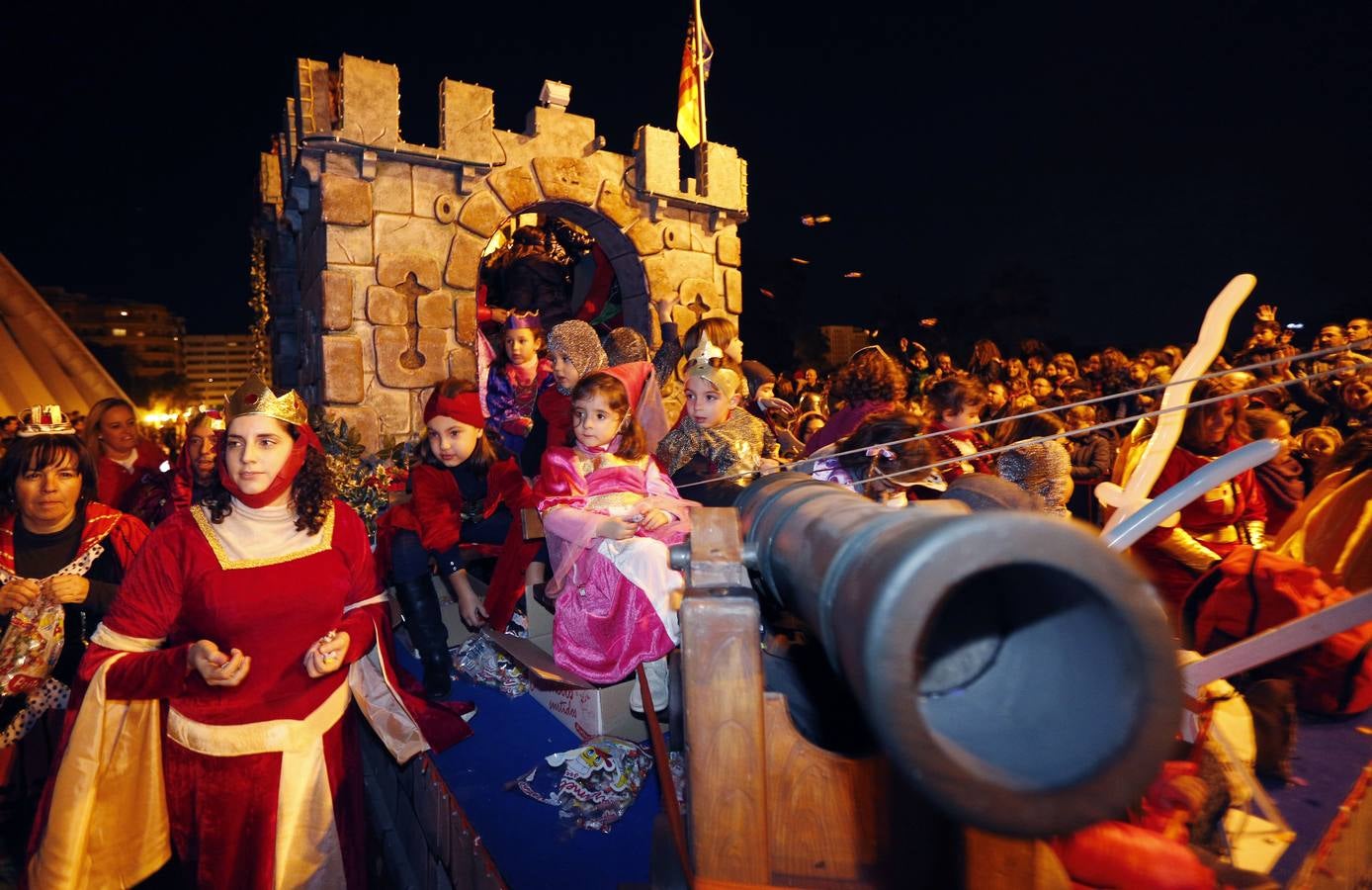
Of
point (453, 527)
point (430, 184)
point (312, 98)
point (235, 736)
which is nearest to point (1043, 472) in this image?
point (453, 527)

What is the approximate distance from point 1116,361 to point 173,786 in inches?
390

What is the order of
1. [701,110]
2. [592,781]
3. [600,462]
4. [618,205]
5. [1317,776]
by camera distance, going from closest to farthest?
[592,781] < [1317,776] < [600,462] < [618,205] < [701,110]

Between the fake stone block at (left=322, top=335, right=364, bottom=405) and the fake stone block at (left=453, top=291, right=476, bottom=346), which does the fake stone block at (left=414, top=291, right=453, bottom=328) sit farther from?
the fake stone block at (left=322, top=335, right=364, bottom=405)

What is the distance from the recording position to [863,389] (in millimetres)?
4711

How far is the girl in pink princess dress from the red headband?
0.75 m

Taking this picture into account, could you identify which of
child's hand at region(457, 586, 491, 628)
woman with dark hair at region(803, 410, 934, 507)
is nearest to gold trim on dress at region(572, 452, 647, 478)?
woman with dark hair at region(803, 410, 934, 507)

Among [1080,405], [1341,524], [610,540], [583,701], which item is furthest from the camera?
[1341,524]

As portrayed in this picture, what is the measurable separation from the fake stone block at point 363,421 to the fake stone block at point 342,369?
69mm

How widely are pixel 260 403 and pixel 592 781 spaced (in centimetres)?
196

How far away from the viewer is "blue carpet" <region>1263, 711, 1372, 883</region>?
2524 millimetres

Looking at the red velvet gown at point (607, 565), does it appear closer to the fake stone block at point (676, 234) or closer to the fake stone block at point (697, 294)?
the fake stone block at point (697, 294)

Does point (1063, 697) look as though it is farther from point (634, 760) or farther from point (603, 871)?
point (634, 760)

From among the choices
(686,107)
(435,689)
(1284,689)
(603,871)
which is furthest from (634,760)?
(686,107)

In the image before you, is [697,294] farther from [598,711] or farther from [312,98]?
[598,711]
